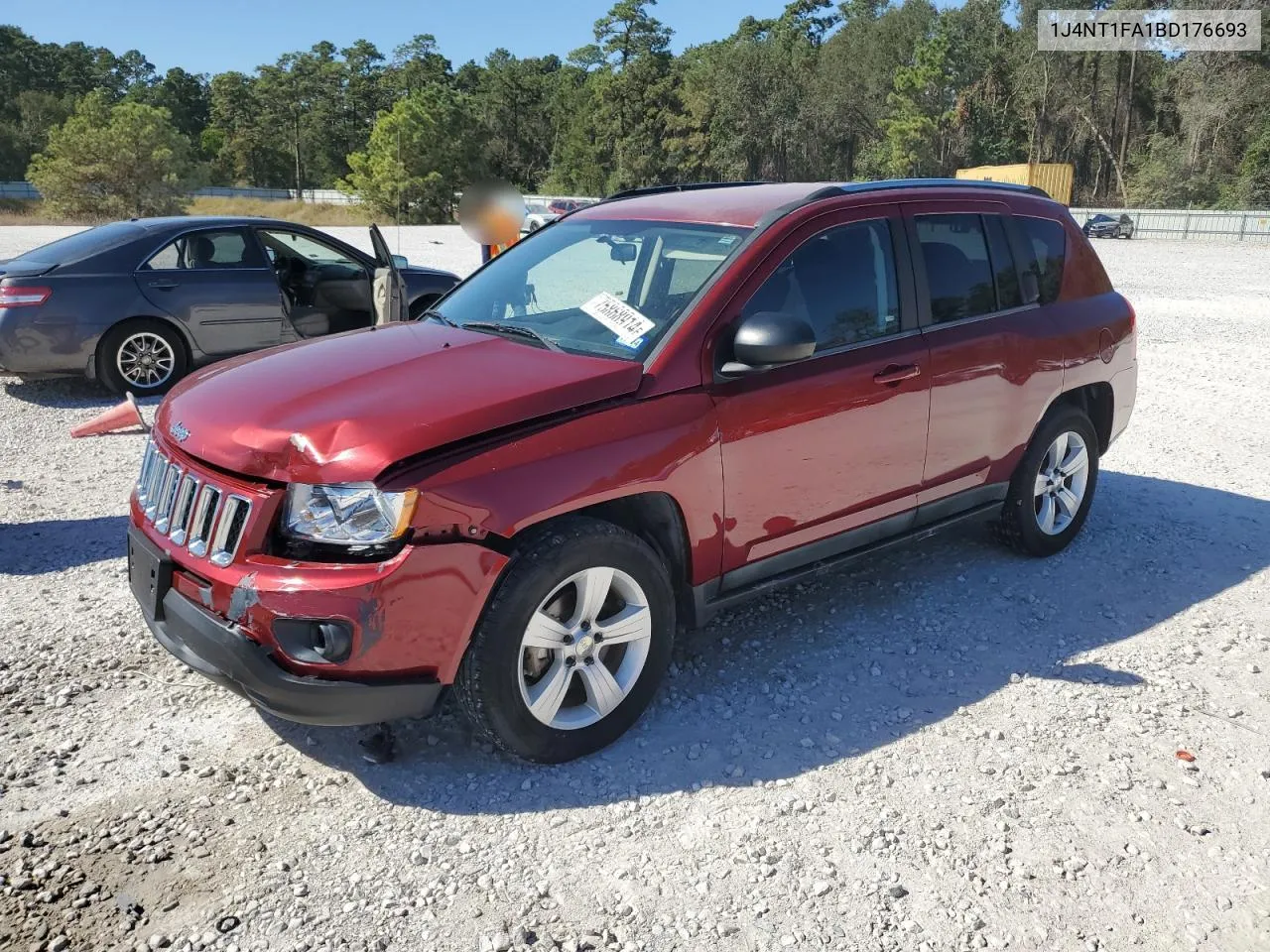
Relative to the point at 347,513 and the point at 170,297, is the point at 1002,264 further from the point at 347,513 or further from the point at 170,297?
the point at 170,297

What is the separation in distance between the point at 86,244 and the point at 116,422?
189cm

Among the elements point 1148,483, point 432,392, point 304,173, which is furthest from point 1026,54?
point 432,392

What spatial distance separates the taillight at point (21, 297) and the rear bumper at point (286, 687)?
640 centimetres

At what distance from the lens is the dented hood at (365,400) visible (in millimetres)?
2936

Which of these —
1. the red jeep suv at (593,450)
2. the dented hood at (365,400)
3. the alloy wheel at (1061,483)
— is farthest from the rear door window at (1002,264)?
the dented hood at (365,400)

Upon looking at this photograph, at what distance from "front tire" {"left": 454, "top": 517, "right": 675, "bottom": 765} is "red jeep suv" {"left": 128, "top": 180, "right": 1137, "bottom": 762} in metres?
0.01

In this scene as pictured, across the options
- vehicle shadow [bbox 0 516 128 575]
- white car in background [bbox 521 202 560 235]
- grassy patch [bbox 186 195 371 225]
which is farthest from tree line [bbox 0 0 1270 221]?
vehicle shadow [bbox 0 516 128 575]

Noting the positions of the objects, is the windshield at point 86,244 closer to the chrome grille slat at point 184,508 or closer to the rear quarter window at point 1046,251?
the chrome grille slat at point 184,508

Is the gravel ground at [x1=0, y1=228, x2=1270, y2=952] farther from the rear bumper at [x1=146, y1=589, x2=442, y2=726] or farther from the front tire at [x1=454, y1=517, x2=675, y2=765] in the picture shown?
the rear bumper at [x1=146, y1=589, x2=442, y2=726]

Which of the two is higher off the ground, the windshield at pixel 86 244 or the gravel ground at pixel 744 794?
the windshield at pixel 86 244

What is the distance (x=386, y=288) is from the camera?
307 inches

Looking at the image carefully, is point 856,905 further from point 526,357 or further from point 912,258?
point 912,258

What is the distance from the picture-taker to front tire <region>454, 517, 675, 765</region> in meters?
3.06

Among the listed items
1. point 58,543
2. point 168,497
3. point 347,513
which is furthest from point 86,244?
point 347,513
